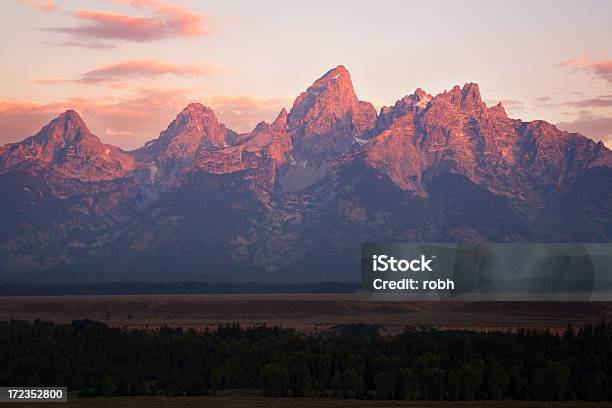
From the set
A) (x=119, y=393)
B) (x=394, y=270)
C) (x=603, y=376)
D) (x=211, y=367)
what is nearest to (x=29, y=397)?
(x=119, y=393)

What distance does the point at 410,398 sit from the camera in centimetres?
15488

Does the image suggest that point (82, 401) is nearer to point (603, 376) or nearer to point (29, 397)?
point (29, 397)

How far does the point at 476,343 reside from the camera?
18362 centimetres

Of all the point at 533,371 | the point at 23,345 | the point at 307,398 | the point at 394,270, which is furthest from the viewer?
the point at 23,345

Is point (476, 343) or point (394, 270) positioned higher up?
point (394, 270)

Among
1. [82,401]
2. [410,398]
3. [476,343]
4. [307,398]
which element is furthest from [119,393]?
[476,343]

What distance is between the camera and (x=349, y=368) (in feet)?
556

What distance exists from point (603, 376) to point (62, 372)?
74583mm

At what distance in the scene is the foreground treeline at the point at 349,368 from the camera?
15788cm

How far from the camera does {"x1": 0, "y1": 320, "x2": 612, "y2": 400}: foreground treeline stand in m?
158

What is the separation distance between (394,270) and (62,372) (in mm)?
51067

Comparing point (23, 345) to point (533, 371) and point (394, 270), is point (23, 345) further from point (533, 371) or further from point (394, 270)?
point (533, 371)

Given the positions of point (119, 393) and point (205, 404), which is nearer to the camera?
point (205, 404)

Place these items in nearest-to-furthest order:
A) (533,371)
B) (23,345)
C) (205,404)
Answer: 1. (205,404)
2. (533,371)
3. (23,345)
